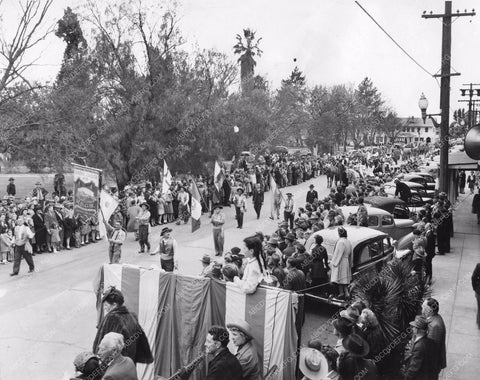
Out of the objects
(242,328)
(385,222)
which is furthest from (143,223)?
(242,328)

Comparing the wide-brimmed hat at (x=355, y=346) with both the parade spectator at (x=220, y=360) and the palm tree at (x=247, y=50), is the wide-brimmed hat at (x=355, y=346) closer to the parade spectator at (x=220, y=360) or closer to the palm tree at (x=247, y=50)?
the parade spectator at (x=220, y=360)

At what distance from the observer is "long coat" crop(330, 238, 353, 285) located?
11.4 metres

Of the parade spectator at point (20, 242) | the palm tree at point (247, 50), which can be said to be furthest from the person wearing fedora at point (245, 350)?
the palm tree at point (247, 50)

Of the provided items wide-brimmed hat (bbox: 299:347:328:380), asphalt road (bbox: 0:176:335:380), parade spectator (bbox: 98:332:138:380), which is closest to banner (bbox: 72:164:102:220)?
asphalt road (bbox: 0:176:335:380)

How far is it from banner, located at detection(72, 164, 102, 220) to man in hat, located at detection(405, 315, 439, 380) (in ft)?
31.3

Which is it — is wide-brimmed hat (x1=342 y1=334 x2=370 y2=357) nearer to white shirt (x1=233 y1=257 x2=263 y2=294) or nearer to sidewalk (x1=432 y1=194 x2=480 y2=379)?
white shirt (x1=233 y1=257 x2=263 y2=294)

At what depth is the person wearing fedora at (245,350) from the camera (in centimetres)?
679

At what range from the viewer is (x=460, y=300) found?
12289 mm

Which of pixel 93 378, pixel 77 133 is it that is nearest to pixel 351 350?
pixel 93 378

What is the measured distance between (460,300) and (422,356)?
6042 millimetres

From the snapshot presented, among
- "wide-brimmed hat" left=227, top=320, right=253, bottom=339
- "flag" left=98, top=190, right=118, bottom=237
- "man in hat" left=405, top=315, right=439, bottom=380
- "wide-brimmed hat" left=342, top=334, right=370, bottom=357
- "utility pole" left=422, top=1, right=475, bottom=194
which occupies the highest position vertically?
"utility pole" left=422, top=1, right=475, bottom=194

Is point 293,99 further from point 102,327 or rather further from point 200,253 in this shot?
point 102,327

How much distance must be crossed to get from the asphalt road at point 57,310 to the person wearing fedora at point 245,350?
2194 millimetres

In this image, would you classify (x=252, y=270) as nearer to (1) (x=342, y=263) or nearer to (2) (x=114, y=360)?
(2) (x=114, y=360)
